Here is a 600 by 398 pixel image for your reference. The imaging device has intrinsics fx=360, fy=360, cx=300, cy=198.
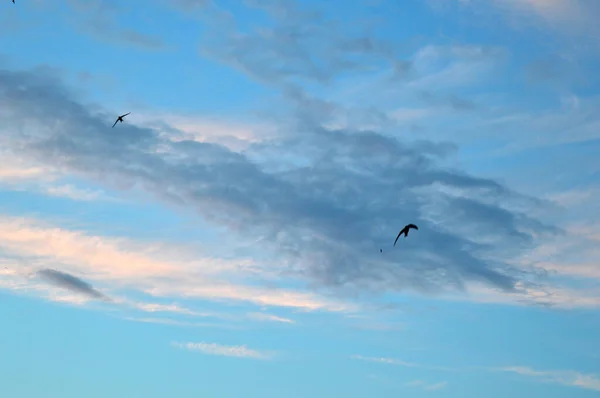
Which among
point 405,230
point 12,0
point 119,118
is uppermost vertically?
point 119,118

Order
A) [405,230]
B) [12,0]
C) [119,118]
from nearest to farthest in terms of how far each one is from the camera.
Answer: [12,0]
[405,230]
[119,118]

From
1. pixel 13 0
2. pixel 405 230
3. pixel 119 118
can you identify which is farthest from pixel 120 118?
pixel 405 230

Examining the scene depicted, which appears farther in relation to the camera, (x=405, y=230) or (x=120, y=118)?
(x=120, y=118)

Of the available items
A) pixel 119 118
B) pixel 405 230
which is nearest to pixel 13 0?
pixel 119 118

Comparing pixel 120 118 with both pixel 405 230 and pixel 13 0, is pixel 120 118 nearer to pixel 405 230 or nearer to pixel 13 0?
pixel 13 0

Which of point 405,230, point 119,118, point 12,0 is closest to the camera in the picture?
point 12,0

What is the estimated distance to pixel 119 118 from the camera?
19562 centimetres

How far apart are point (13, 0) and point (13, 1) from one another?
3.12 feet

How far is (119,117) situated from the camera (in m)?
196

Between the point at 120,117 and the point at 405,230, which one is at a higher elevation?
the point at 120,117

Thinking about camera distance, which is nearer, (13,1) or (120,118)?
(13,1)

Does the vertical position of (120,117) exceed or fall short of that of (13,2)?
it exceeds it

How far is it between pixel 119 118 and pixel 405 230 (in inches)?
6287

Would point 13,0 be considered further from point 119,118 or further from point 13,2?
point 119,118
